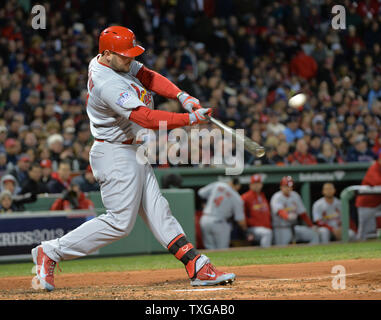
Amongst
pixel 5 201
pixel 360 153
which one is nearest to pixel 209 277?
pixel 5 201

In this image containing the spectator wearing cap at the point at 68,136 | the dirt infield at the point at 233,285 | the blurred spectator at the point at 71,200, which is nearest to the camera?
the dirt infield at the point at 233,285

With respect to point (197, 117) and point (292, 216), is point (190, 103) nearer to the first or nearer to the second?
point (197, 117)

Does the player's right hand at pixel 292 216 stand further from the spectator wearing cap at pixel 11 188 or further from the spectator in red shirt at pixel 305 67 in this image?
the spectator in red shirt at pixel 305 67

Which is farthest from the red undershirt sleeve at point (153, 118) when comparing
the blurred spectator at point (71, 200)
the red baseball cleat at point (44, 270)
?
the blurred spectator at point (71, 200)

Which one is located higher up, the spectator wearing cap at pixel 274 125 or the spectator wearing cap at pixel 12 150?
the spectator wearing cap at pixel 274 125
